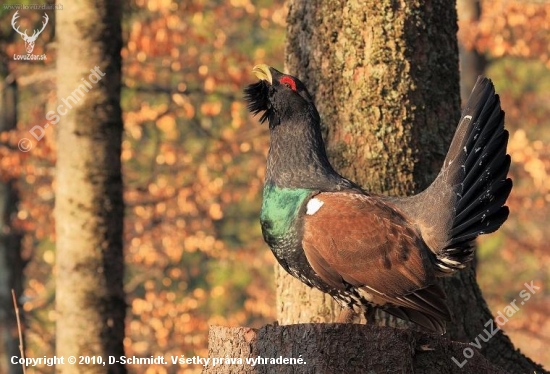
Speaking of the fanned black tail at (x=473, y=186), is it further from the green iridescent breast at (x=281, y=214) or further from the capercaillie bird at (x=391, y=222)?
the green iridescent breast at (x=281, y=214)

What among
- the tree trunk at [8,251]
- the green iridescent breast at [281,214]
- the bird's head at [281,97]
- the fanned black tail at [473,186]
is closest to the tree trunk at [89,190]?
the bird's head at [281,97]

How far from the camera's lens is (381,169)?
6.71m

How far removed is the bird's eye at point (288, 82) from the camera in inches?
231

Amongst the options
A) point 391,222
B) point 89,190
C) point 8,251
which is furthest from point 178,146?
point 391,222

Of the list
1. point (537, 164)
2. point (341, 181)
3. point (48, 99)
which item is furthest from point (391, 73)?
point (48, 99)

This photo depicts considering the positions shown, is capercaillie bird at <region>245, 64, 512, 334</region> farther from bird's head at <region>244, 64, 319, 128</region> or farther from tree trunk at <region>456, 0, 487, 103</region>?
tree trunk at <region>456, 0, 487, 103</region>

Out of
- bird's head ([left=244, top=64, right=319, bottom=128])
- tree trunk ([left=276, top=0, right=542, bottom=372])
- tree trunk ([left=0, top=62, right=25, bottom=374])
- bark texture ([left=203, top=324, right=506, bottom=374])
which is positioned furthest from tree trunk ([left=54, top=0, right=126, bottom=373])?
tree trunk ([left=0, top=62, right=25, bottom=374])

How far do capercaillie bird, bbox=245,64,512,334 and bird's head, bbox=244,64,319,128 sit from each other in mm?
41

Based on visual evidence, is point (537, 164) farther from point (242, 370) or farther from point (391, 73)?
point (242, 370)

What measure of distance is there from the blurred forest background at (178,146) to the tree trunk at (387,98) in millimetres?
4510

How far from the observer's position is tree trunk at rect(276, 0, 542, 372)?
6.70 m

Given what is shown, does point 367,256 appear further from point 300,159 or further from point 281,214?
point 300,159

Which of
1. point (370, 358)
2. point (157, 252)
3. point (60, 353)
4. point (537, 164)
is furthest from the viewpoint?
point (157, 252)

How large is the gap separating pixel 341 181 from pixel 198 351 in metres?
10.8
